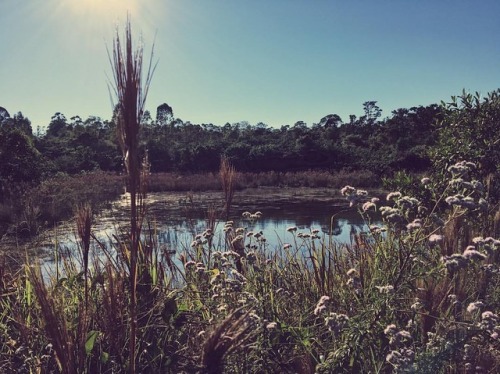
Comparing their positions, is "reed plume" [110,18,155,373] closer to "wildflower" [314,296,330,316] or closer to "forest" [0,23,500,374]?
"forest" [0,23,500,374]

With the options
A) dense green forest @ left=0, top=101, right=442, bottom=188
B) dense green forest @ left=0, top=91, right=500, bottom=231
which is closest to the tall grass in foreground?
dense green forest @ left=0, top=91, right=500, bottom=231

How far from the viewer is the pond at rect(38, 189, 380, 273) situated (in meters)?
8.20

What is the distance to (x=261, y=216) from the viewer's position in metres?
11.9

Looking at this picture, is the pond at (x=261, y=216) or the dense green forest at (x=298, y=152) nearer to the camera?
the dense green forest at (x=298, y=152)

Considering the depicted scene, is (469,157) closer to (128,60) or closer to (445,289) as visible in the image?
(445,289)

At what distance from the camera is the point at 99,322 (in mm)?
2426

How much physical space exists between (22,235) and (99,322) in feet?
26.8

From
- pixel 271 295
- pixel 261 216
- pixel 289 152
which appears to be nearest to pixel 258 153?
pixel 289 152

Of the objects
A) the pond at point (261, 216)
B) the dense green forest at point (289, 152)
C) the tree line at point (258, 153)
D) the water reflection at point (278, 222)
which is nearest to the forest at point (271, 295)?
the pond at point (261, 216)

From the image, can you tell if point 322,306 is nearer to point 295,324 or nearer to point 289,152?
point 295,324

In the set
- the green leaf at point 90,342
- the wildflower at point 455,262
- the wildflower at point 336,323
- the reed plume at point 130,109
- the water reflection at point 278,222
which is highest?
the reed plume at point 130,109

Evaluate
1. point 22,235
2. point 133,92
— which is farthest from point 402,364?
point 22,235

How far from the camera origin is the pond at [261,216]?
8.20m

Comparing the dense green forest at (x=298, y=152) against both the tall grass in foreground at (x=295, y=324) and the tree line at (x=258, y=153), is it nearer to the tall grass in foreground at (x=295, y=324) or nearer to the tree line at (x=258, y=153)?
the tree line at (x=258, y=153)
